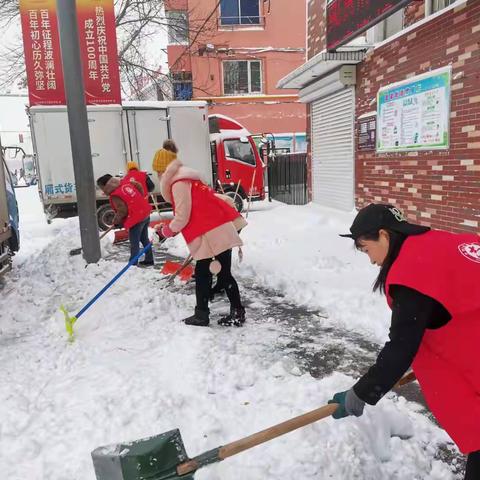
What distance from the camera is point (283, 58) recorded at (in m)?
19.8

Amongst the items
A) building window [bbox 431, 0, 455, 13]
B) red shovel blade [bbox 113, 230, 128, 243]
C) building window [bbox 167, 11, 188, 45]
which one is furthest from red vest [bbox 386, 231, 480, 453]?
building window [bbox 167, 11, 188, 45]

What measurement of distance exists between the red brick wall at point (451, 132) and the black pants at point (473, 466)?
4.68 m

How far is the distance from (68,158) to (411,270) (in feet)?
34.0

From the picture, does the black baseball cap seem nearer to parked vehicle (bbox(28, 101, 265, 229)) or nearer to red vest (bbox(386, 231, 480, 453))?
red vest (bbox(386, 231, 480, 453))

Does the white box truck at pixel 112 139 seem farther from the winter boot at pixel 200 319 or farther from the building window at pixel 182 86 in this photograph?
the building window at pixel 182 86

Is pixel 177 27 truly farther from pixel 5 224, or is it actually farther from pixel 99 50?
pixel 5 224

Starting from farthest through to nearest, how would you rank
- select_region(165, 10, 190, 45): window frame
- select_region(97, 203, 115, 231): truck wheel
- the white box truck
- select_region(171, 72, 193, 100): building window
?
select_region(171, 72, 193, 100): building window < select_region(165, 10, 190, 45): window frame < select_region(97, 203, 115, 231): truck wheel < the white box truck

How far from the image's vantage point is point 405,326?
1.48 meters

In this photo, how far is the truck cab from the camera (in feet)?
41.7

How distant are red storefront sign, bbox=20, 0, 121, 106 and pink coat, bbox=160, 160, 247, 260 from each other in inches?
290

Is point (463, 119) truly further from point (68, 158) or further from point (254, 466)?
point (68, 158)

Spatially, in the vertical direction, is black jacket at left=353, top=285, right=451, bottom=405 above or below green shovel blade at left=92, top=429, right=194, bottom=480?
above

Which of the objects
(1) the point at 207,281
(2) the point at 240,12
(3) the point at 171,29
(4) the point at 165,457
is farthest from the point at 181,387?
(2) the point at 240,12

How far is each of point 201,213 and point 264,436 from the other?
2461 millimetres
